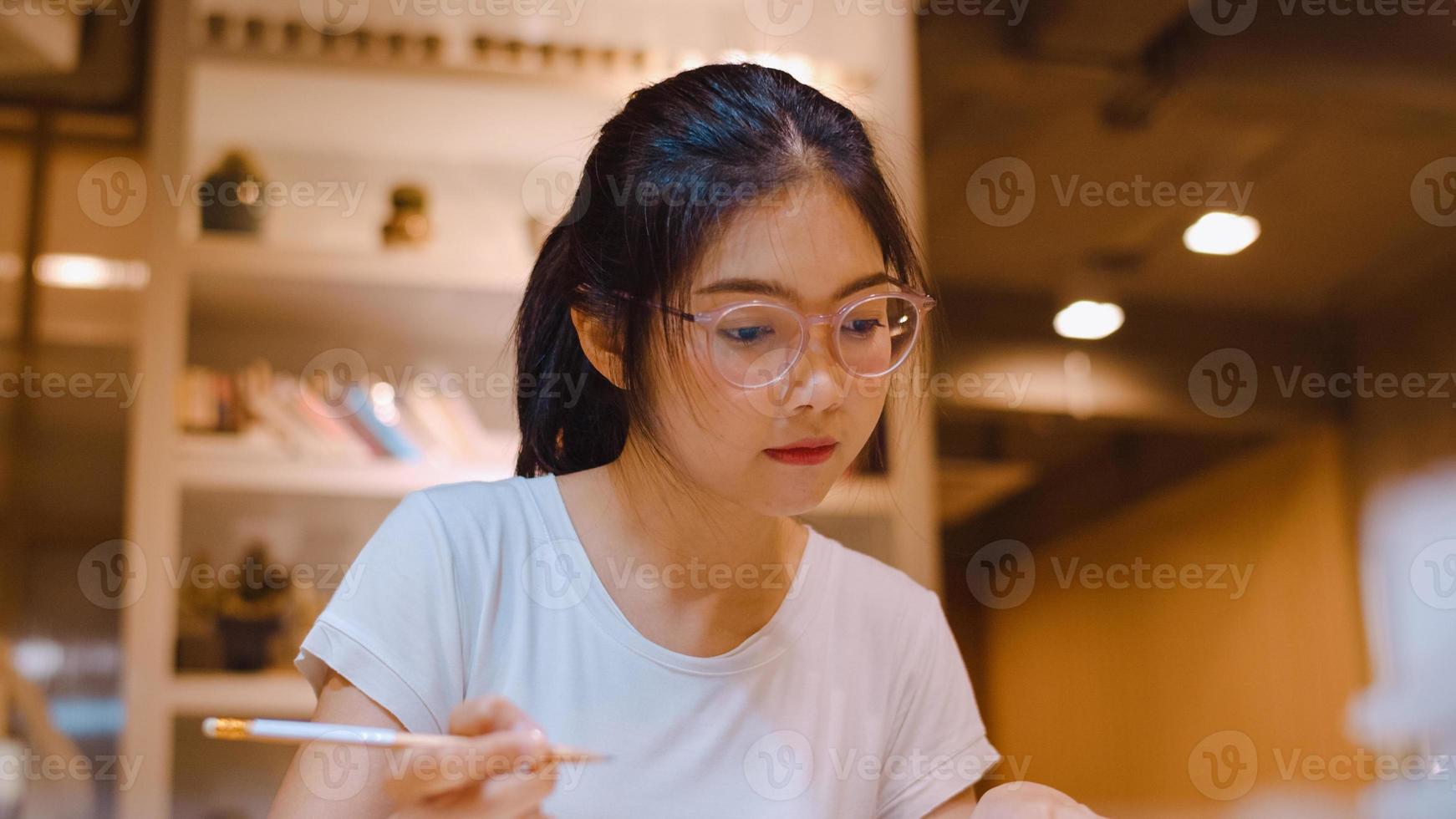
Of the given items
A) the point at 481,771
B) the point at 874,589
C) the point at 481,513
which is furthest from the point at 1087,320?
the point at 481,771

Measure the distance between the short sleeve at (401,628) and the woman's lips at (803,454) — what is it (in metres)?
0.27

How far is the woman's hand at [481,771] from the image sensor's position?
0.76 meters

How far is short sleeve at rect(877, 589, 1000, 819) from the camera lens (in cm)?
110

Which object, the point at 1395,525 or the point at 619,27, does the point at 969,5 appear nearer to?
the point at 619,27

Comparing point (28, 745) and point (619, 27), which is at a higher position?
point (619, 27)

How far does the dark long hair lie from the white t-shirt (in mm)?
148

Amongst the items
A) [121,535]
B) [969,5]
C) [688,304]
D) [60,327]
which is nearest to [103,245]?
[60,327]

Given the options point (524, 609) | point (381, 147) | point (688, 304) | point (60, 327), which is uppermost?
point (381, 147)

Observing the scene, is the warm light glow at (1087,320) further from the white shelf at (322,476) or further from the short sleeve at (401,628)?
the short sleeve at (401,628)

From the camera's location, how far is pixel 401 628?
946 millimetres

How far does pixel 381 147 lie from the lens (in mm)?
2541

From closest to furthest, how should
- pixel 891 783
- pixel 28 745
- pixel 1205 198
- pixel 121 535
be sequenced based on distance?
pixel 891 783
pixel 28 745
pixel 121 535
pixel 1205 198

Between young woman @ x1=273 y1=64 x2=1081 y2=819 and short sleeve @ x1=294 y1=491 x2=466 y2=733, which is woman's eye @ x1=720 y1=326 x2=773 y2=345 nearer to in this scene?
young woman @ x1=273 y1=64 x2=1081 y2=819

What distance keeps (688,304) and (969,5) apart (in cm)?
194
